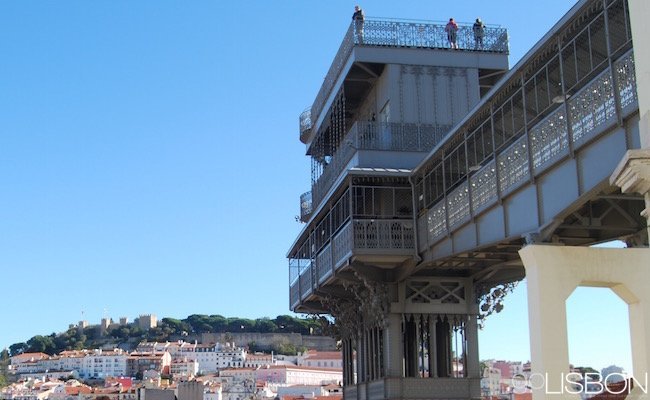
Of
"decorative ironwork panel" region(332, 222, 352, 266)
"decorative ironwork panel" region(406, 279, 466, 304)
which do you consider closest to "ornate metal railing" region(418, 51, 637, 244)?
"decorative ironwork panel" region(332, 222, 352, 266)

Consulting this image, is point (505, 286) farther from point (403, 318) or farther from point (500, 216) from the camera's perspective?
point (500, 216)

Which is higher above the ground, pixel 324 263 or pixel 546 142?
pixel 546 142

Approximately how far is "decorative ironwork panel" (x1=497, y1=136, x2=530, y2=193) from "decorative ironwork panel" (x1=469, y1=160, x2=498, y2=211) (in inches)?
16.0

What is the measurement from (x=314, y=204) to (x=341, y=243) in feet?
24.6

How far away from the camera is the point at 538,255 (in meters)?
16.2

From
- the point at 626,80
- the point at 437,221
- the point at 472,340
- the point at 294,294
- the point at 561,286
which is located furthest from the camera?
the point at 294,294

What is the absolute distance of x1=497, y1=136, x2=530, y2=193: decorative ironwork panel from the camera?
18.6 meters

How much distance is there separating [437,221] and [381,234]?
2589 millimetres

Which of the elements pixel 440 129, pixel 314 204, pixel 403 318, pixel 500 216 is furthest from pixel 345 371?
pixel 500 216

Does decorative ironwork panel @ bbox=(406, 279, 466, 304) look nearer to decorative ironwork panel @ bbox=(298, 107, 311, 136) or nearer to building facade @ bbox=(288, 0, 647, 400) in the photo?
building facade @ bbox=(288, 0, 647, 400)

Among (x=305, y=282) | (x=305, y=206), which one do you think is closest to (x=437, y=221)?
(x=305, y=282)

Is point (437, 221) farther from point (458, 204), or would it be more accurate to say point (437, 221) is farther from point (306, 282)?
point (306, 282)

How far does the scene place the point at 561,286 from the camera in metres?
15.8

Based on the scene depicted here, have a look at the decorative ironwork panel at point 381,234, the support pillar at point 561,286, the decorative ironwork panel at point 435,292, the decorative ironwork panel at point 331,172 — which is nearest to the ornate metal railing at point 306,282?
the decorative ironwork panel at point 331,172
